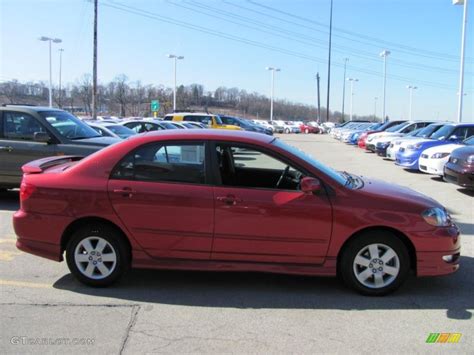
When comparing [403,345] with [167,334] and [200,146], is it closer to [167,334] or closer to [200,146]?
[167,334]

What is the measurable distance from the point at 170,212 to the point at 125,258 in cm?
66

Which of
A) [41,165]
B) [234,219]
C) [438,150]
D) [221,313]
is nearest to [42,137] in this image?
[41,165]

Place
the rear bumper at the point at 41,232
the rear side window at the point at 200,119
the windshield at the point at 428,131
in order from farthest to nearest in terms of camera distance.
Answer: the rear side window at the point at 200,119 < the windshield at the point at 428,131 < the rear bumper at the point at 41,232

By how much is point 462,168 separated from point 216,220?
25.8 feet

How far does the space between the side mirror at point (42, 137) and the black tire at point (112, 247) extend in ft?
14.6

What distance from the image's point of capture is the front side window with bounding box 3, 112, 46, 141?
353 inches

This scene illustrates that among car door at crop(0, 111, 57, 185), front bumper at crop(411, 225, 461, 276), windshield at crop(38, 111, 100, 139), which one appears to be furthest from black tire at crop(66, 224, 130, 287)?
windshield at crop(38, 111, 100, 139)

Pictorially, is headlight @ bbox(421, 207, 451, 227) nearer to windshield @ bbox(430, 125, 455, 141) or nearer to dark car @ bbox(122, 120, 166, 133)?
windshield @ bbox(430, 125, 455, 141)

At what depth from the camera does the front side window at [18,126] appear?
896cm

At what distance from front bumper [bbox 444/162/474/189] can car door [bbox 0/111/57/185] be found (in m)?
8.39

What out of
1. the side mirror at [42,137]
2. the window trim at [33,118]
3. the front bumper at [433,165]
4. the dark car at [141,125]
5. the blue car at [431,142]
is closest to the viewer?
the side mirror at [42,137]

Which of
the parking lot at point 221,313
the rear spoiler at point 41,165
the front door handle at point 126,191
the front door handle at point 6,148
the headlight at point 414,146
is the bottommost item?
the parking lot at point 221,313

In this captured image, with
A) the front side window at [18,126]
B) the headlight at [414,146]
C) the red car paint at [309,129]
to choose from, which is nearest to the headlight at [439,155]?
the headlight at [414,146]

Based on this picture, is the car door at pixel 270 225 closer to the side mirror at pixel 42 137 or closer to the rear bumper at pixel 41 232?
the rear bumper at pixel 41 232
